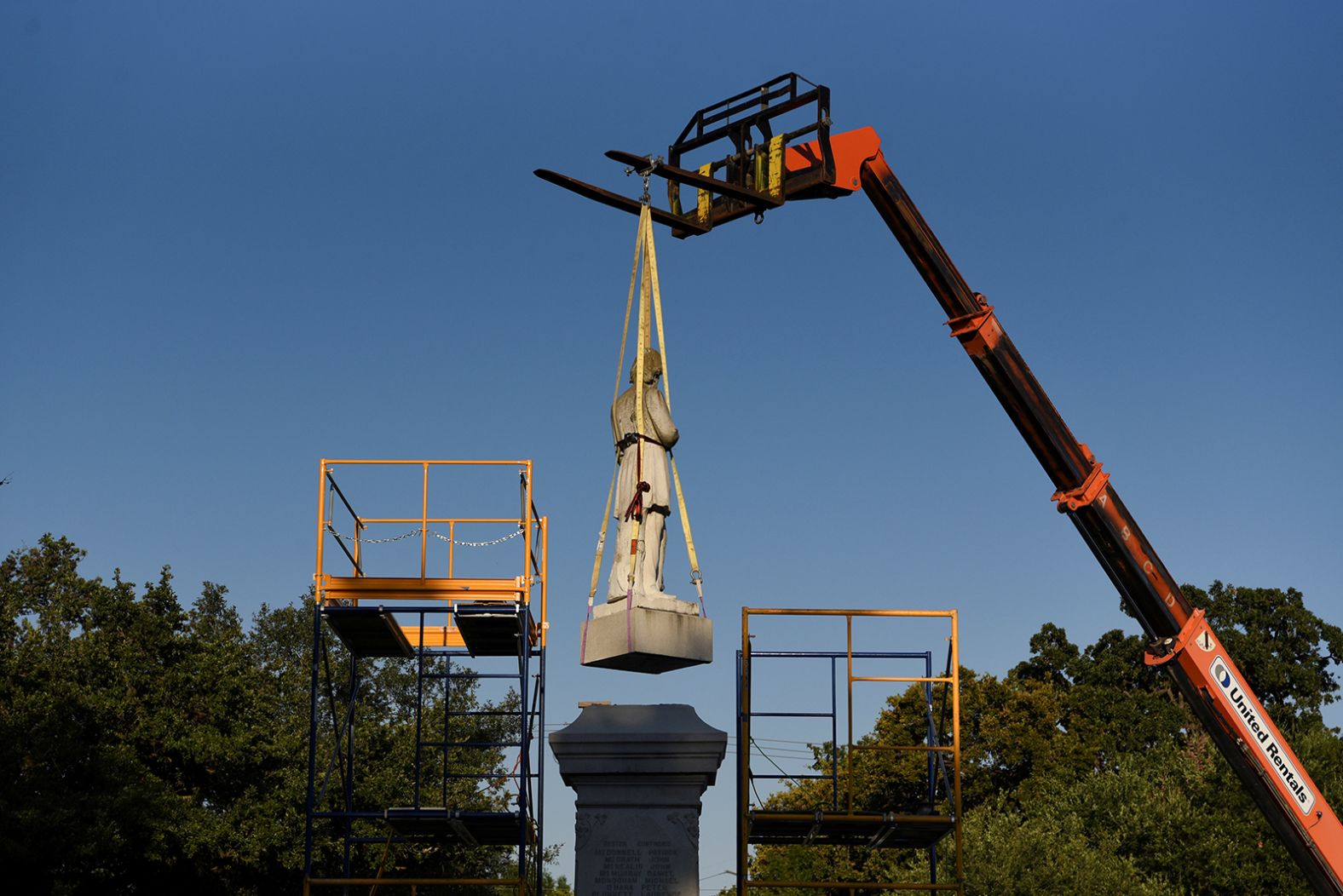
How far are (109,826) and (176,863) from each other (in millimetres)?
4310

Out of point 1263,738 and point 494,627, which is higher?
point 494,627

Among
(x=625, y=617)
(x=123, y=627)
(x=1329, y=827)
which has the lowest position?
(x=1329, y=827)

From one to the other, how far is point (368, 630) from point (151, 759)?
58.5 ft

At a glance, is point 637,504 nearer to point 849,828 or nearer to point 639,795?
point 639,795

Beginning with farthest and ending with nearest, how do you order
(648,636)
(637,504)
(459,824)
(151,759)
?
(151,759)
(459,824)
(637,504)
(648,636)

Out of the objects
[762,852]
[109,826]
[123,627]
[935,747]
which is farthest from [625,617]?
[762,852]

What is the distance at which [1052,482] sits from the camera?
811 inches

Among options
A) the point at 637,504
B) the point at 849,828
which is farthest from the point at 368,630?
the point at 637,504

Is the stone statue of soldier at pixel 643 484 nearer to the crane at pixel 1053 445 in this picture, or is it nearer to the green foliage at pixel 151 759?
the crane at pixel 1053 445

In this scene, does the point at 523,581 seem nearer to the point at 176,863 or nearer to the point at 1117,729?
the point at 176,863

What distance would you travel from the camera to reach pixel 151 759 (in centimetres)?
3653

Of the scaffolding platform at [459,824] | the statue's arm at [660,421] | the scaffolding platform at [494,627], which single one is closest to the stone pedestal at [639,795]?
the statue's arm at [660,421]

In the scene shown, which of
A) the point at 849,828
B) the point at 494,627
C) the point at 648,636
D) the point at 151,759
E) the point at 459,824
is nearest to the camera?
the point at 648,636

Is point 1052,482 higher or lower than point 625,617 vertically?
higher
